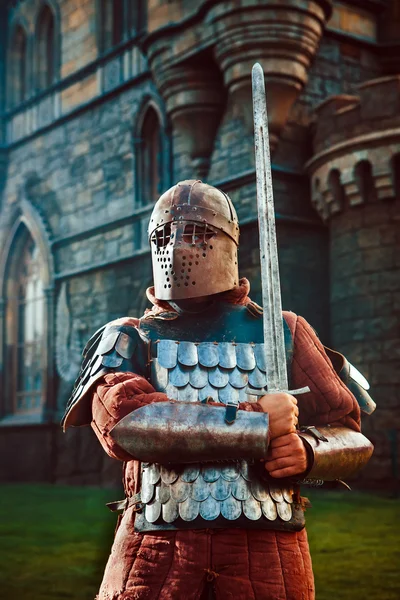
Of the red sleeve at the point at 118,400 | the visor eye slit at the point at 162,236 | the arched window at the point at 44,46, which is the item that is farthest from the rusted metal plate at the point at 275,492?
the arched window at the point at 44,46

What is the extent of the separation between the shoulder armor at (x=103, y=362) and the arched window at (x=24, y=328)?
13621 mm

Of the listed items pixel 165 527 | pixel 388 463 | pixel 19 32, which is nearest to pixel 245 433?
pixel 165 527

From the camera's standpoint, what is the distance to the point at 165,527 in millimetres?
2240

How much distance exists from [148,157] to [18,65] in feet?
17.6

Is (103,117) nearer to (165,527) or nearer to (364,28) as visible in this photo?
(364,28)

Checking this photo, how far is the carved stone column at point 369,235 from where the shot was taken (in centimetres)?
959

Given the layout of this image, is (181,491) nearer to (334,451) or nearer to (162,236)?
(334,451)

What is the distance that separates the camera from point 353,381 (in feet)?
8.59

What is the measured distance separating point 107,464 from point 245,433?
11072mm

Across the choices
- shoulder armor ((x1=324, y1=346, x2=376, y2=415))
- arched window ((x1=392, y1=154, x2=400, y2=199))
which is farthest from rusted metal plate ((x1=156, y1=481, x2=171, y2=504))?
arched window ((x1=392, y1=154, x2=400, y2=199))

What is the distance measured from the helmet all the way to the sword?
24 cm

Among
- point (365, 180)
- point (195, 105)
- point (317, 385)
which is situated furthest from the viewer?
point (195, 105)

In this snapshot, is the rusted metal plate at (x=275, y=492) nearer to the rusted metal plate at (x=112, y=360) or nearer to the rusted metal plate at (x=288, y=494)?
the rusted metal plate at (x=288, y=494)

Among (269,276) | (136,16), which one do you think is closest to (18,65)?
(136,16)
